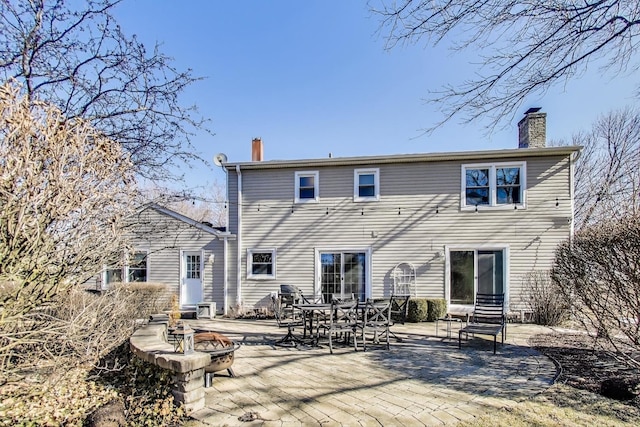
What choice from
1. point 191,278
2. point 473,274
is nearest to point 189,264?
point 191,278

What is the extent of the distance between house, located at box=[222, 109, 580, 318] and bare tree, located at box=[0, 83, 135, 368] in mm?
8060

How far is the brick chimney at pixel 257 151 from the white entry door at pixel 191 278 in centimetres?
380

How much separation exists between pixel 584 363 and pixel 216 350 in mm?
5746

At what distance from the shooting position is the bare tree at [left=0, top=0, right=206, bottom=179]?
16.2 feet

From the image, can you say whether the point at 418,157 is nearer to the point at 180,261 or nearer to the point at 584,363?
the point at 584,363

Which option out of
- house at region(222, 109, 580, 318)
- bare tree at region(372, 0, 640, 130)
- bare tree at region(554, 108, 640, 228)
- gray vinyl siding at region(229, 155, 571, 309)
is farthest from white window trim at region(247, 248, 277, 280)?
bare tree at region(554, 108, 640, 228)

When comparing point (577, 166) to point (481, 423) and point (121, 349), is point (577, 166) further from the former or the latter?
point (121, 349)

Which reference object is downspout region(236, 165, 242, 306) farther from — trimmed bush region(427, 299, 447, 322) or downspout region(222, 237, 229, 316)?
trimmed bush region(427, 299, 447, 322)

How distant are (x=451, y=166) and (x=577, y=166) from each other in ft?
44.8

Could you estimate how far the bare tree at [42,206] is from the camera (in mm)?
2570

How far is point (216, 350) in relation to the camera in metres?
4.36

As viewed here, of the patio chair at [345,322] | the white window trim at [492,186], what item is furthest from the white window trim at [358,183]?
the patio chair at [345,322]

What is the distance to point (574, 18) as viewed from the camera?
3.97 meters

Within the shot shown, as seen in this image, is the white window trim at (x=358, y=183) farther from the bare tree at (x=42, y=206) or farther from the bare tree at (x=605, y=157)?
the bare tree at (x=605, y=157)
